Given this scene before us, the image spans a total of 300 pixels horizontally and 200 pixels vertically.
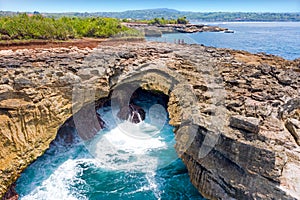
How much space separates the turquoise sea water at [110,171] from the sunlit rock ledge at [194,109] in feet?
6.55

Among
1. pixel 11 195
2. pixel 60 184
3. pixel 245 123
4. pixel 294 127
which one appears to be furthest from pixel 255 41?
pixel 11 195

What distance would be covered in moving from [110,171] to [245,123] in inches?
367

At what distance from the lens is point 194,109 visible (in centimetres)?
1501

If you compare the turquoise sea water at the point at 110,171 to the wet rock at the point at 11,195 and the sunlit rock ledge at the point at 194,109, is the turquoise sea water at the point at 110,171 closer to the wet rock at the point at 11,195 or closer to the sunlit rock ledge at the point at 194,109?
the wet rock at the point at 11,195

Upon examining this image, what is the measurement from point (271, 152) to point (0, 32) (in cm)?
2326

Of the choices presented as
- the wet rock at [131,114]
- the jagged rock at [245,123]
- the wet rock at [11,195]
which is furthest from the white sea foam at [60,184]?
the jagged rock at [245,123]

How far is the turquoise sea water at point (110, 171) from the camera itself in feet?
49.7

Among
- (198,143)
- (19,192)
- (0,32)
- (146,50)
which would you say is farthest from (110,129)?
(0,32)

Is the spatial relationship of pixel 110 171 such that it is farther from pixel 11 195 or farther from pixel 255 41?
pixel 255 41

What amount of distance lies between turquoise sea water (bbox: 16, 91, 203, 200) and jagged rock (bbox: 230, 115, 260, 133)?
5080mm

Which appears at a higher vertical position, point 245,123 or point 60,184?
point 245,123

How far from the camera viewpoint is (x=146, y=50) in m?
21.8

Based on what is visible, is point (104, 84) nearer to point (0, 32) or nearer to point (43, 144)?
point (43, 144)

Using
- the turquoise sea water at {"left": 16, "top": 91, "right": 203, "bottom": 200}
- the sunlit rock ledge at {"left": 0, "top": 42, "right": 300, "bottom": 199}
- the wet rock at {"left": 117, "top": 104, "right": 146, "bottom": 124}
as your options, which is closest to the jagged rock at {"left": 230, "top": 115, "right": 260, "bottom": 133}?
the sunlit rock ledge at {"left": 0, "top": 42, "right": 300, "bottom": 199}
